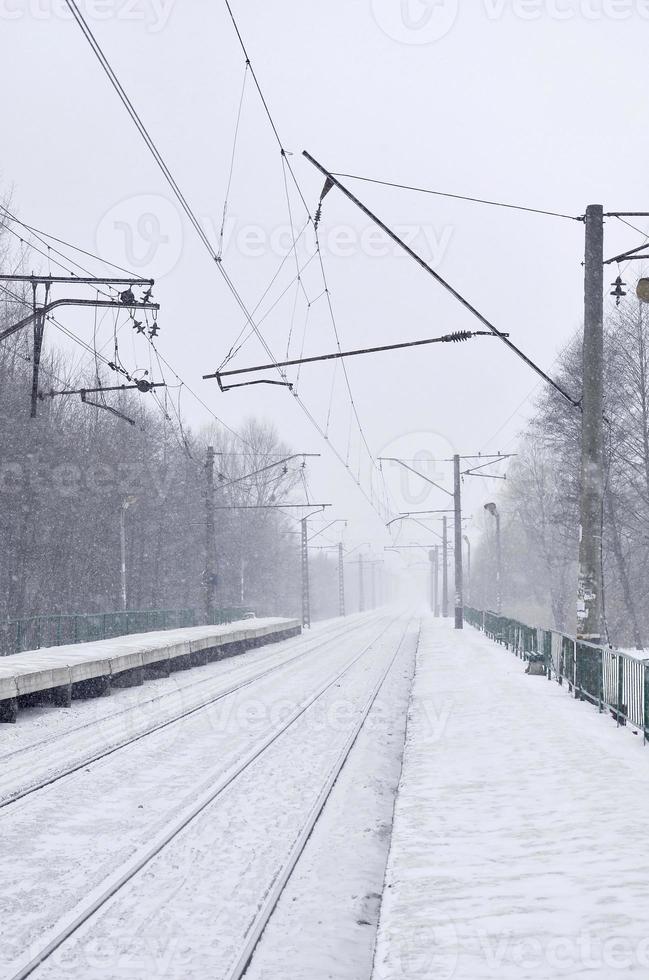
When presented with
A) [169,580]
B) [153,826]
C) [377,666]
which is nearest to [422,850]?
[153,826]

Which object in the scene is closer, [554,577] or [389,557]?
[554,577]

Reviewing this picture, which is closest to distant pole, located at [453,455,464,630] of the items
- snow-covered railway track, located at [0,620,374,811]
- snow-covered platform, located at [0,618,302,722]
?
snow-covered platform, located at [0,618,302,722]

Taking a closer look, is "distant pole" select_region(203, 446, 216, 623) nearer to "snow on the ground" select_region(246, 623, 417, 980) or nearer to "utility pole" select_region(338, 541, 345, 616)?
"snow on the ground" select_region(246, 623, 417, 980)

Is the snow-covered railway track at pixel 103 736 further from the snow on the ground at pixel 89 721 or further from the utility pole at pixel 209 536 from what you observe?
the utility pole at pixel 209 536

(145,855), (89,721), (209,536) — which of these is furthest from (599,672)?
(209,536)

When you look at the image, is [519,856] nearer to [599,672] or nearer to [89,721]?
[599,672]

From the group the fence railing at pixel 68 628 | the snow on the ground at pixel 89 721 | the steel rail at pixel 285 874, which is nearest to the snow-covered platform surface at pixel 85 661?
the snow on the ground at pixel 89 721

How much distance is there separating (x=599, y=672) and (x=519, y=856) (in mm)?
8956

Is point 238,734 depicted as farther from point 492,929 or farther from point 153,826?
point 492,929

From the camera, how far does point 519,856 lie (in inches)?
272

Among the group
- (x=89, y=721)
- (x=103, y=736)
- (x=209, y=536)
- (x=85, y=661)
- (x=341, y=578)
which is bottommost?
(x=341, y=578)

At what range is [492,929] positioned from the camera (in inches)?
214

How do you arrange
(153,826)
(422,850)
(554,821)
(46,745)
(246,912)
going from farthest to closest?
1. (46,745)
2. (153,826)
3. (554,821)
4. (422,850)
5. (246,912)

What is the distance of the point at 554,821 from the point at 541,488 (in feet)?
192
